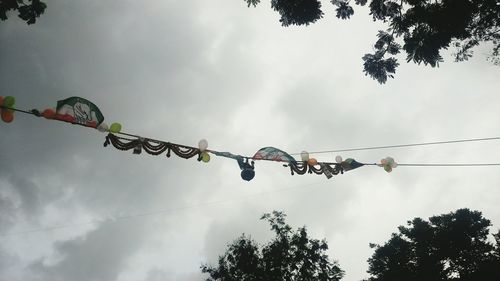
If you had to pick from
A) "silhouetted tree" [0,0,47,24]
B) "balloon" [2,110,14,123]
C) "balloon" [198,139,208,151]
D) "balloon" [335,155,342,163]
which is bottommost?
Result: "balloon" [2,110,14,123]

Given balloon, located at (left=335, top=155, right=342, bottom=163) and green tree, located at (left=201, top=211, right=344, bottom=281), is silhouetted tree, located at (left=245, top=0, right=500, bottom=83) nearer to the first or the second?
balloon, located at (left=335, top=155, right=342, bottom=163)

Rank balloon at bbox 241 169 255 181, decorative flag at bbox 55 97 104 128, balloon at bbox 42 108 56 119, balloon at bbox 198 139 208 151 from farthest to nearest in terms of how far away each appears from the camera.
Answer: balloon at bbox 241 169 255 181
balloon at bbox 198 139 208 151
decorative flag at bbox 55 97 104 128
balloon at bbox 42 108 56 119

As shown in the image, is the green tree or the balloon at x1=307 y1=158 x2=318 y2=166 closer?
the balloon at x1=307 y1=158 x2=318 y2=166

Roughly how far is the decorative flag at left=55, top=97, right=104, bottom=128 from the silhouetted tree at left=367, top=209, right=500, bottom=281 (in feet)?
124

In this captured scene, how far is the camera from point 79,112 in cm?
521

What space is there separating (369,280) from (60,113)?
41.0 m

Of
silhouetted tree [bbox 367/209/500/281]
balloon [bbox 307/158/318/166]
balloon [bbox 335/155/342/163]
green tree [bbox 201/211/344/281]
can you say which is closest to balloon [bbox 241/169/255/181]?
balloon [bbox 307/158/318/166]

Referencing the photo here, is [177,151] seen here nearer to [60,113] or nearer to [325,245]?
[60,113]

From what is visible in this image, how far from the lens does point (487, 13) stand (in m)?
7.44

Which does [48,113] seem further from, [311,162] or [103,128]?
[311,162]

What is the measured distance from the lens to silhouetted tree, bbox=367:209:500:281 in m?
32.7

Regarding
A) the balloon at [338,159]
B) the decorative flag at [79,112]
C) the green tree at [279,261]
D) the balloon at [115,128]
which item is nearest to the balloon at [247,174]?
the balloon at [338,159]

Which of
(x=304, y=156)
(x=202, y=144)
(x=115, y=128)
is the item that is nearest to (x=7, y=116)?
(x=115, y=128)

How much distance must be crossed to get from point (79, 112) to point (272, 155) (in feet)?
13.6
